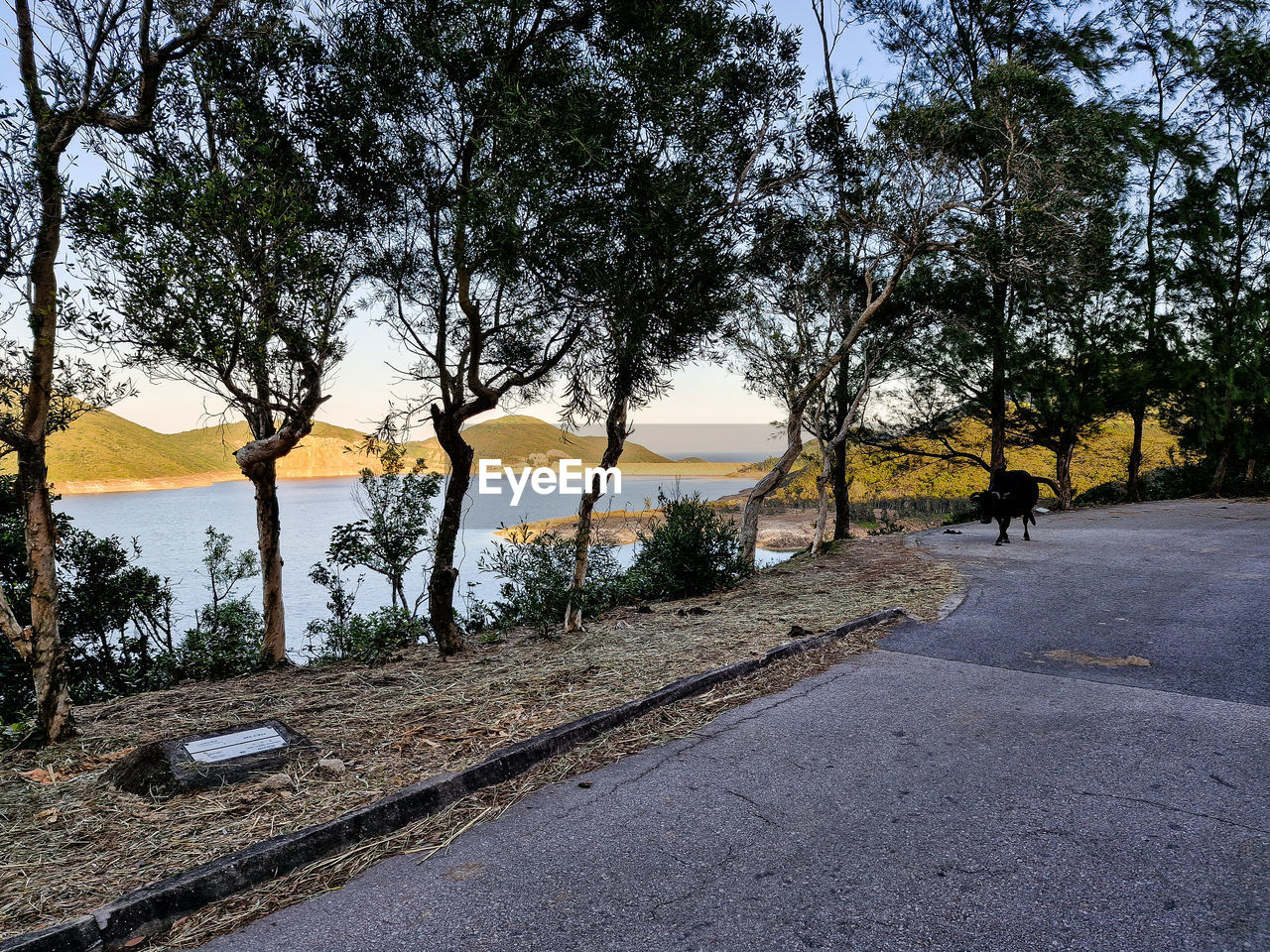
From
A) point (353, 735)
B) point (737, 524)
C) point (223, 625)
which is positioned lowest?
point (223, 625)

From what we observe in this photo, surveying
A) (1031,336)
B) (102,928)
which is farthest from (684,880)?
(1031,336)

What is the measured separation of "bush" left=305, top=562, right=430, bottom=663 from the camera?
987cm

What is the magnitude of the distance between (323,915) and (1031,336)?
23065 millimetres

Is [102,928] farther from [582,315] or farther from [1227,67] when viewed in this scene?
[1227,67]

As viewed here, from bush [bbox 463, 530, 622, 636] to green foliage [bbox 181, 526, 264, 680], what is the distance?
10.8 ft

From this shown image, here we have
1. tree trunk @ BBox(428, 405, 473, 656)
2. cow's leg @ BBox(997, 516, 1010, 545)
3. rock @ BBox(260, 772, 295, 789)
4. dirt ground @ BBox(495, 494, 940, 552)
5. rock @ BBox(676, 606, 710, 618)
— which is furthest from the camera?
cow's leg @ BBox(997, 516, 1010, 545)

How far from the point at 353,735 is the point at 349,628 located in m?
6.46

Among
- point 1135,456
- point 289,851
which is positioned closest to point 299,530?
point 289,851

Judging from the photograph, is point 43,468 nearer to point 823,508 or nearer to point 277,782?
point 277,782

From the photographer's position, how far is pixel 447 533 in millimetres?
7383

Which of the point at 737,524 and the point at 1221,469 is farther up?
the point at 1221,469

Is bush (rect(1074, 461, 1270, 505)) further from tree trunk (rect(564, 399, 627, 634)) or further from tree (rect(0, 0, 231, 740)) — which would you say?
tree (rect(0, 0, 231, 740))

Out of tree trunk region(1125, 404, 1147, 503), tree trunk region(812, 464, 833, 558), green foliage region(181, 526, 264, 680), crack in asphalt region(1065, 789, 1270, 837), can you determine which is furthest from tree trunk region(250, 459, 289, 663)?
tree trunk region(1125, 404, 1147, 503)

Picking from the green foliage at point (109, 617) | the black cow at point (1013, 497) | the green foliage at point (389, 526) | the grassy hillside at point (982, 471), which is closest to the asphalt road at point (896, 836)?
the green foliage at point (389, 526)
